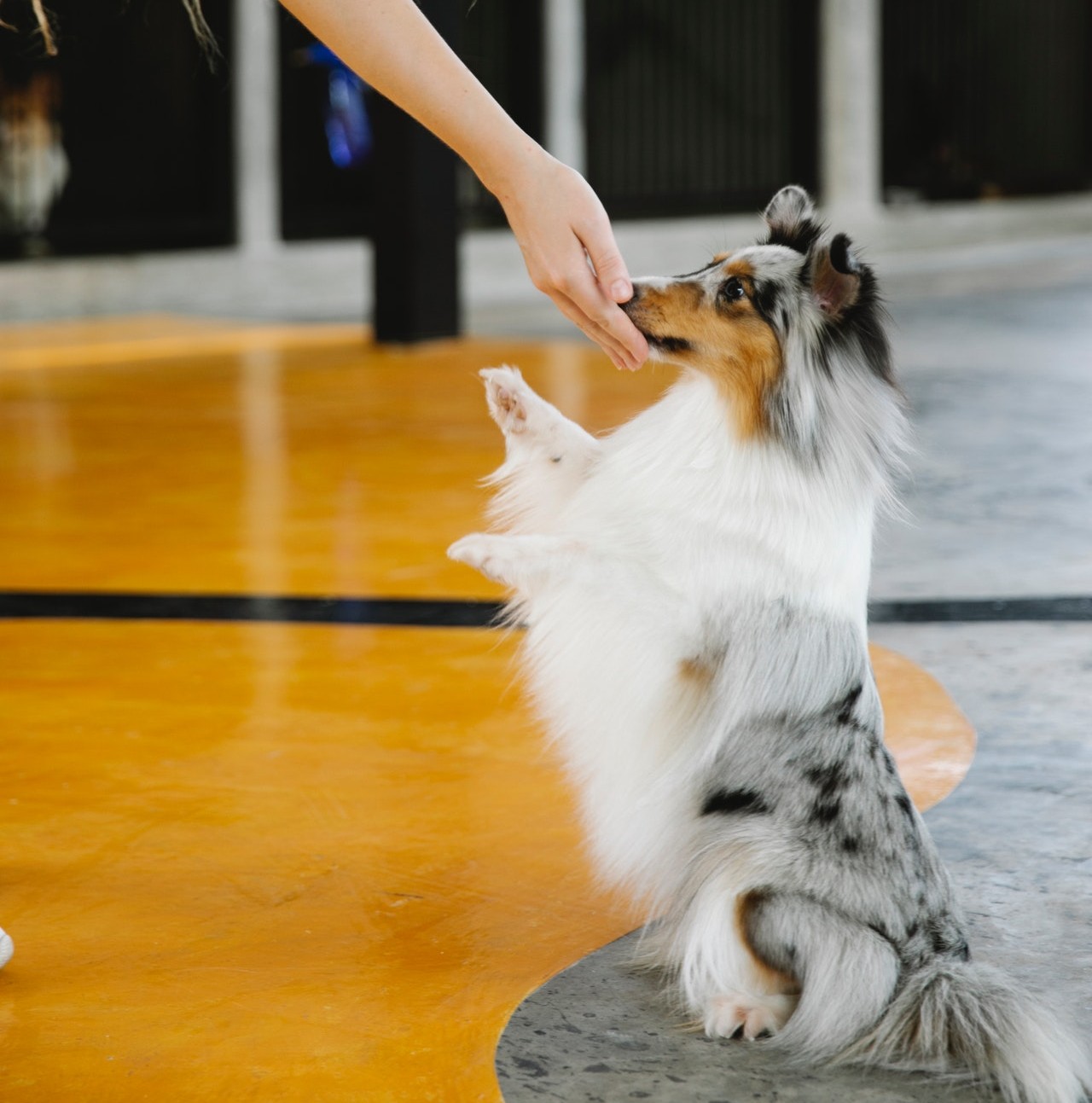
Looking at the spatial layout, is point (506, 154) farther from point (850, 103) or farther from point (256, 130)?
point (850, 103)

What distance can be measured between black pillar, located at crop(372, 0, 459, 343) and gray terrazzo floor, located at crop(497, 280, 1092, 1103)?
13.2ft

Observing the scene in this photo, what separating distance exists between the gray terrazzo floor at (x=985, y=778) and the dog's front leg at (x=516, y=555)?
644 millimetres

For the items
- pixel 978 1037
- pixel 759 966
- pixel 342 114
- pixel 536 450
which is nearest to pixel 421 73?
pixel 536 450

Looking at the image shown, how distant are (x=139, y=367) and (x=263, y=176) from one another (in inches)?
180

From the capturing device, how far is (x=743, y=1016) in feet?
8.03

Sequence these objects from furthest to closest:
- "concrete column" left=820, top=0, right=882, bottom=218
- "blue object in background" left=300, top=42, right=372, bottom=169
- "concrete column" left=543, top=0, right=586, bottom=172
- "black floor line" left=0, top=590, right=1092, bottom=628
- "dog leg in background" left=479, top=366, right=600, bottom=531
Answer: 1. "concrete column" left=820, top=0, right=882, bottom=218
2. "concrete column" left=543, top=0, right=586, bottom=172
3. "blue object in background" left=300, top=42, right=372, bottom=169
4. "black floor line" left=0, top=590, right=1092, bottom=628
5. "dog leg in background" left=479, top=366, right=600, bottom=531

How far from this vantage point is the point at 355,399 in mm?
9188

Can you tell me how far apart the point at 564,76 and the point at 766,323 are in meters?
14.8

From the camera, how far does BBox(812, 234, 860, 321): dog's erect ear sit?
2480 mm

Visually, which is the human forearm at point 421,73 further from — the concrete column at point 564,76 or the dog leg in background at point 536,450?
the concrete column at point 564,76

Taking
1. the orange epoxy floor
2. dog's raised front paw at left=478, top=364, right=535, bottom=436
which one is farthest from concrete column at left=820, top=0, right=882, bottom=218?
dog's raised front paw at left=478, top=364, right=535, bottom=436

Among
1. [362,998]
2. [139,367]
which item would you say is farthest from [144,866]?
[139,367]

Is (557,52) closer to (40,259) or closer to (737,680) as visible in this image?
(40,259)

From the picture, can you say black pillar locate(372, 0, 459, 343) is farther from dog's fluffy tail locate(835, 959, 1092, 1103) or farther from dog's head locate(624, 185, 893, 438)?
dog's fluffy tail locate(835, 959, 1092, 1103)
